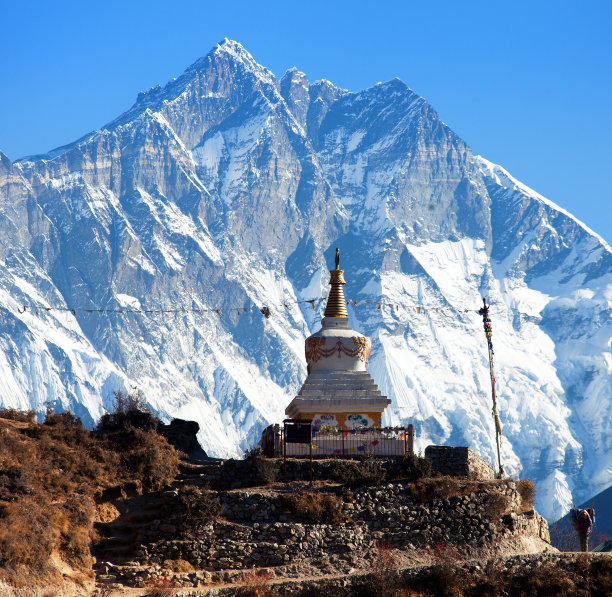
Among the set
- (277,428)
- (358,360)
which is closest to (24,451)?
(277,428)

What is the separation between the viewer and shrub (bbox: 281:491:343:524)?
118ft

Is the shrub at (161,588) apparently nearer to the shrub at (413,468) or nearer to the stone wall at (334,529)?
the stone wall at (334,529)

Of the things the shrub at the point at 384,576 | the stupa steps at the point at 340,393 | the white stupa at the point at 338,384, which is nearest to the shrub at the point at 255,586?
the shrub at the point at 384,576

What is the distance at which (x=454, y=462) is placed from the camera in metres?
39.0

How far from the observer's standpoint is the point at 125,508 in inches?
1436

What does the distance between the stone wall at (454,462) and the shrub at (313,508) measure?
164 inches

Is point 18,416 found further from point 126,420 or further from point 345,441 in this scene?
point 345,441

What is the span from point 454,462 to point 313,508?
539 cm

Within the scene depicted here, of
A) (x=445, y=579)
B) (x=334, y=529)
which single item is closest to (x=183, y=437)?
(x=334, y=529)

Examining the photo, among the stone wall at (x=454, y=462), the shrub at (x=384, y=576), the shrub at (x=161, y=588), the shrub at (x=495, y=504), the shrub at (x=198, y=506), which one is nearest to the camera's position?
the shrub at (x=161, y=588)

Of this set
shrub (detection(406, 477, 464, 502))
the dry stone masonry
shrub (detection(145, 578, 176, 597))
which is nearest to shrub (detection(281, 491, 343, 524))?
the dry stone masonry

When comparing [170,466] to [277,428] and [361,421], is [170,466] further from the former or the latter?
[361,421]

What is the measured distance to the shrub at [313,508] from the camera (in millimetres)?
36031

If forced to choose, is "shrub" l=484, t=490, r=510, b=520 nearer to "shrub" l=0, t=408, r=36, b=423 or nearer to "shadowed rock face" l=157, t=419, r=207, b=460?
"shadowed rock face" l=157, t=419, r=207, b=460
